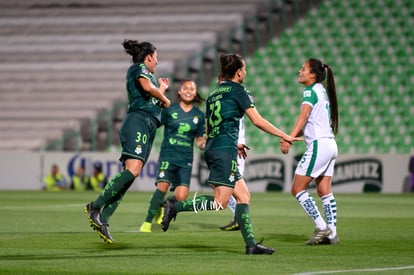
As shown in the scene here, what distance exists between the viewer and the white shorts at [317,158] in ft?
33.9

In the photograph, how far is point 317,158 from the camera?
10336mm

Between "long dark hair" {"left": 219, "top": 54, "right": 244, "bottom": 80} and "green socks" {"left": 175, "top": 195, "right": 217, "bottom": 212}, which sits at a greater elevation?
"long dark hair" {"left": 219, "top": 54, "right": 244, "bottom": 80}

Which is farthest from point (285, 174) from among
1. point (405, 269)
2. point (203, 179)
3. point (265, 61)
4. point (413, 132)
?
point (405, 269)

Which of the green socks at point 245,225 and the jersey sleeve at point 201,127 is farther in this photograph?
the jersey sleeve at point 201,127

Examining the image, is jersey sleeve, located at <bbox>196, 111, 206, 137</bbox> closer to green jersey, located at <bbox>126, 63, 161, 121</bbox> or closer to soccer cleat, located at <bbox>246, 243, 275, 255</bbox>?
green jersey, located at <bbox>126, 63, 161, 121</bbox>

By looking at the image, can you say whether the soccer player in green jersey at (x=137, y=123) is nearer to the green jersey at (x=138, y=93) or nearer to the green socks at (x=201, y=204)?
the green jersey at (x=138, y=93)

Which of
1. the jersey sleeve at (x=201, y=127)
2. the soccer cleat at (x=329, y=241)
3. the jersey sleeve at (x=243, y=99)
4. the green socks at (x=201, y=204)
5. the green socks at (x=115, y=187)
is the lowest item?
the soccer cleat at (x=329, y=241)

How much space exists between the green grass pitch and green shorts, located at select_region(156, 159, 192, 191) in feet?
2.16

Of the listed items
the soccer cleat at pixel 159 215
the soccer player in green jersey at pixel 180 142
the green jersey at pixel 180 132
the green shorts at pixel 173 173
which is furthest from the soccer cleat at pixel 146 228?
the green jersey at pixel 180 132

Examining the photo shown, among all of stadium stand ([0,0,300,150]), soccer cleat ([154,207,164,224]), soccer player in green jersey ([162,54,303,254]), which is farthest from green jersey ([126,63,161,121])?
stadium stand ([0,0,300,150])

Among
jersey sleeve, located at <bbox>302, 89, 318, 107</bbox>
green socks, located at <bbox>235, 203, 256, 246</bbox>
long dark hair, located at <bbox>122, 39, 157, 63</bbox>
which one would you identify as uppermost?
long dark hair, located at <bbox>122, 39, 157, 63</bbox>

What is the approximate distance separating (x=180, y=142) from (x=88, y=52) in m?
21.7

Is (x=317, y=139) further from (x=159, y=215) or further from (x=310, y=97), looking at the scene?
(x=159, y=215)

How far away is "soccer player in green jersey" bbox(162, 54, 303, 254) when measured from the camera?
9.18 meters
